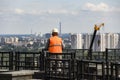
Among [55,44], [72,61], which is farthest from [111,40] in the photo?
[72,61]

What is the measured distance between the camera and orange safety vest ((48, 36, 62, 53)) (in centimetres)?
1778

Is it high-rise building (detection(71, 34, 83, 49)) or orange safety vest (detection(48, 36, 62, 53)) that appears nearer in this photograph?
orange safety vest (detection(48, 36, 62, 53))

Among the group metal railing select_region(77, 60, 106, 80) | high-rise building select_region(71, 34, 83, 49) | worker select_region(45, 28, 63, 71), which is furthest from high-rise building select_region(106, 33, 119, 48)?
metal railing select_region(77, 60, 106, 80)

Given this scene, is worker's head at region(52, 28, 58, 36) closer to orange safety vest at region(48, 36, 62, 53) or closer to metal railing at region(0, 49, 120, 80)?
orange safety vest at region(48, 36, 62, 53)

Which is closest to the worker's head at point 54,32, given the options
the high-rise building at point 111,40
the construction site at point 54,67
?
the construction site at point 54,67

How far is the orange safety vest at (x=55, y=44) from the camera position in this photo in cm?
1778

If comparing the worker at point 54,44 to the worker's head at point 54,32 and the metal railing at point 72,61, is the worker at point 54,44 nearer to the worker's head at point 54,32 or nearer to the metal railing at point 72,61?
the worker's head at point 54,32

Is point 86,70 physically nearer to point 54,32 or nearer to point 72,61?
point 72,61

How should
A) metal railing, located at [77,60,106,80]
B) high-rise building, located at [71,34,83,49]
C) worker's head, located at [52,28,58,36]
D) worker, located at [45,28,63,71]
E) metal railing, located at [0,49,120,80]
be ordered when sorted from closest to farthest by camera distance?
metal railing, located at [0,49,120,80], metal railing, located at [77,60,106,80], worker's head, located at [52,28,58,36], worker, located at [45,28,63,71], high-rise building, located at [71,34,83,49]

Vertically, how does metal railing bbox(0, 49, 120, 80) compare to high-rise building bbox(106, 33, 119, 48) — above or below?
below

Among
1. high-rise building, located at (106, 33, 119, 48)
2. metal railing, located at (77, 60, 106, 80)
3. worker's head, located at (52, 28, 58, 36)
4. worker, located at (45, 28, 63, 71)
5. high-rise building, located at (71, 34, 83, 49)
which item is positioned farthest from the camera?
high-rise building, located at (106, 33, 119, 48)

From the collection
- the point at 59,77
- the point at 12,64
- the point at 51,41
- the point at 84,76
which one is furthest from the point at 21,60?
the point at 84,76

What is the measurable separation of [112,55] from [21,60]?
5.57m

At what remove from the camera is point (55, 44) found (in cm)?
1783
